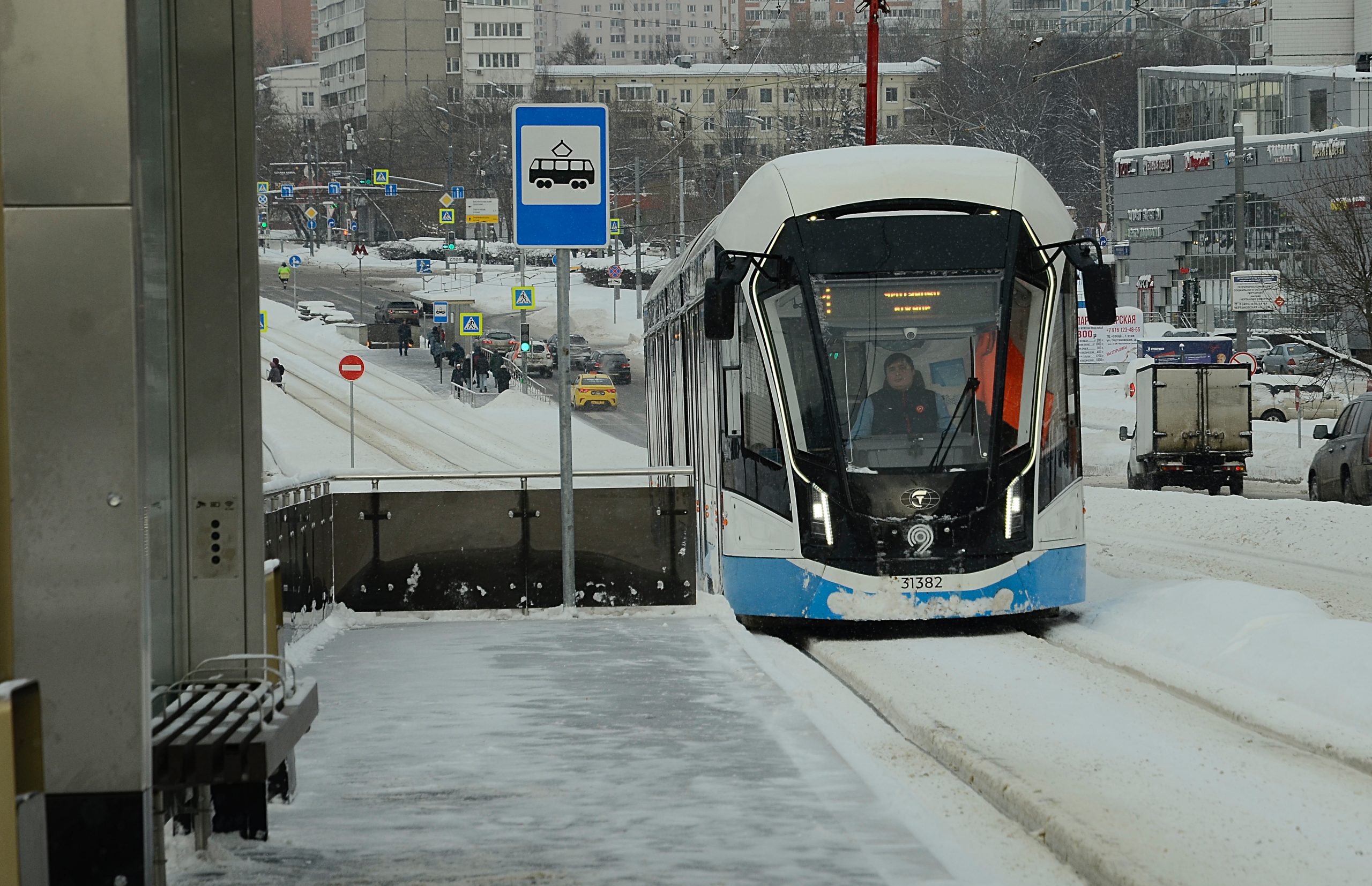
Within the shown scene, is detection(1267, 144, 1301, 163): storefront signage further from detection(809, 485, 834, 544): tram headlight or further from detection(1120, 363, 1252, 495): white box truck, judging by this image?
detection(809, 485, 834, 544): tram headlight

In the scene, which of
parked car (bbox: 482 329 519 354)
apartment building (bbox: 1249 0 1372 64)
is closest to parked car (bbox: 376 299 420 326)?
parked car (bbox: 482 329 519 354)

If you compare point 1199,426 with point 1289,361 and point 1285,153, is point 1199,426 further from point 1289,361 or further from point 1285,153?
point 1285,153

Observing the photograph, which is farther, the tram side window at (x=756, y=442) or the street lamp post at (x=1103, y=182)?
the street lamp post at (x=1103, y=182)

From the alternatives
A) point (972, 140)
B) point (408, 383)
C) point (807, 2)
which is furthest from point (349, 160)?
point (807, 2)

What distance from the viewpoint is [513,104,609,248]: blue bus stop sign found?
1203 cm

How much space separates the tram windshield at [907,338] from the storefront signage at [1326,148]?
2998 inches

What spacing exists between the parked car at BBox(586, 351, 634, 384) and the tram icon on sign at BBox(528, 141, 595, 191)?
5728 centimetres

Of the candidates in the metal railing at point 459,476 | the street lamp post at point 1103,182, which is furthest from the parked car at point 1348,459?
→ the street lamp post at point 1103,182

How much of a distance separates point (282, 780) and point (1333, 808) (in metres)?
3.80

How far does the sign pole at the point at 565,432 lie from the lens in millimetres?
11922

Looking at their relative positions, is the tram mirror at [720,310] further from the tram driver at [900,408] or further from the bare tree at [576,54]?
the bare tree at [576,54]

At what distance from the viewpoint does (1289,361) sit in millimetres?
62906

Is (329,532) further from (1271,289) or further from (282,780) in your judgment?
(1271,289)

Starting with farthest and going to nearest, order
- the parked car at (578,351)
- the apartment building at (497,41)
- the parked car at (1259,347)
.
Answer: the apartment building at (497,41) → the parked car at (578,351) → the parked car at (1259,347)
